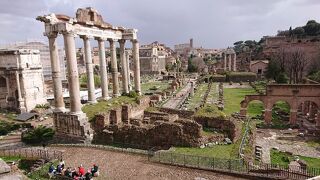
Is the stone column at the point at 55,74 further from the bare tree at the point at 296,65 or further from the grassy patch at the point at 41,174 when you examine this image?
the bare tree at the point at 296,65

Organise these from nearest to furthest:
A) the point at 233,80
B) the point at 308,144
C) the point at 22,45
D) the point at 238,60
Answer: the point at 308,144, the point at 22,45, the point at 233,80, the point at 238,60

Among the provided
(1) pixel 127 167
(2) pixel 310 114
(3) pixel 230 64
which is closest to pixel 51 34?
(1) pixel 127 167

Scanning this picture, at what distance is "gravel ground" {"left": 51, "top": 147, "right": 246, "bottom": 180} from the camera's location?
50.0 feet

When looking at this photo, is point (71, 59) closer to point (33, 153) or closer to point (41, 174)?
point (33, 153)

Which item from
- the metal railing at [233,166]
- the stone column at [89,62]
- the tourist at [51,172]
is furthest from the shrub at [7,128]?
the metal railing at [233,166]

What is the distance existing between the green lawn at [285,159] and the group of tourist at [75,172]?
1271 centimetres

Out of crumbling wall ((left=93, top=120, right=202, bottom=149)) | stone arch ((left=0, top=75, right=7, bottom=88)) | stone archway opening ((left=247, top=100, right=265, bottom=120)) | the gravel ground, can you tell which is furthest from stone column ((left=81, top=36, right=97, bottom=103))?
stone arch ((left=0, top=75, right=7, bottom=88))

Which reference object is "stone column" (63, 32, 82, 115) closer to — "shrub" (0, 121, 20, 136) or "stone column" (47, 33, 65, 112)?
"stone column" (47, 33, 65, 112)

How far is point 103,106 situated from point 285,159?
16.0 meters

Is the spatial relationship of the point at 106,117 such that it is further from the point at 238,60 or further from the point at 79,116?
the point at 238,60

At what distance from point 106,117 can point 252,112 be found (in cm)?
2348

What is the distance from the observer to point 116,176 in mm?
15562

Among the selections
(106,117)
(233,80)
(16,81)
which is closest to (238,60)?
(233,80)

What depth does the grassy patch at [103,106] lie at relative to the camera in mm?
24473
